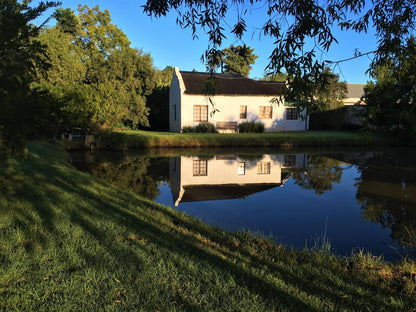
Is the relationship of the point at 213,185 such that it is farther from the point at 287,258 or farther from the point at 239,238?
the point at 287,258

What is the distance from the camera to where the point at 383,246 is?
4.70 metres

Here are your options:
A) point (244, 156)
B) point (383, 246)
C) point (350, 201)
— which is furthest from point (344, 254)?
point (244, 156)

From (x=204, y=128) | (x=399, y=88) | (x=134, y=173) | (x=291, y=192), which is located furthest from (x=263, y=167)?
(x=204, y=128)

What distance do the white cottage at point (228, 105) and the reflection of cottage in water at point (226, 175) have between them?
383 inches

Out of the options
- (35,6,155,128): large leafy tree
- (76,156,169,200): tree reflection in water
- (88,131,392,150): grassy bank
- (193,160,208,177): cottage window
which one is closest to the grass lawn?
(88,131,392,150): grassy bank

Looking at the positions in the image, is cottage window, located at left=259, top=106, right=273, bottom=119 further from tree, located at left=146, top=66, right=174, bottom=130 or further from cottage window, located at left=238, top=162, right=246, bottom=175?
cottage window, located at left=238, top=162, right=246, bottom=175

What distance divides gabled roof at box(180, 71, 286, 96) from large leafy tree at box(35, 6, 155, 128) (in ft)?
17.2

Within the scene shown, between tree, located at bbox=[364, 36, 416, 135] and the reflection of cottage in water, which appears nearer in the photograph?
tree, located at bbox=[364, 36, 416, 135]

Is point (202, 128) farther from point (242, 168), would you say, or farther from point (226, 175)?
point (226, 175)

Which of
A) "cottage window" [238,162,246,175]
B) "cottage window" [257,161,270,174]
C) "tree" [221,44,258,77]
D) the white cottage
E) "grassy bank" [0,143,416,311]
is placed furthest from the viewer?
"tree" [221,44,258,77]

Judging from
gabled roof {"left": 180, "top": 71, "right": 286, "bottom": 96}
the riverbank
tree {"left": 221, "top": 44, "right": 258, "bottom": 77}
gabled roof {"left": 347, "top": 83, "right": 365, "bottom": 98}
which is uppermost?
tree {"left": 221, "top": 44, "right": 258, "bottom": 77}

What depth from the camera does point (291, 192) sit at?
8.31m

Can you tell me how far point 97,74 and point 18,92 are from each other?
77.8 ft

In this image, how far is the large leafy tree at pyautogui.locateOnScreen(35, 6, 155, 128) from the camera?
1820 centimetres
